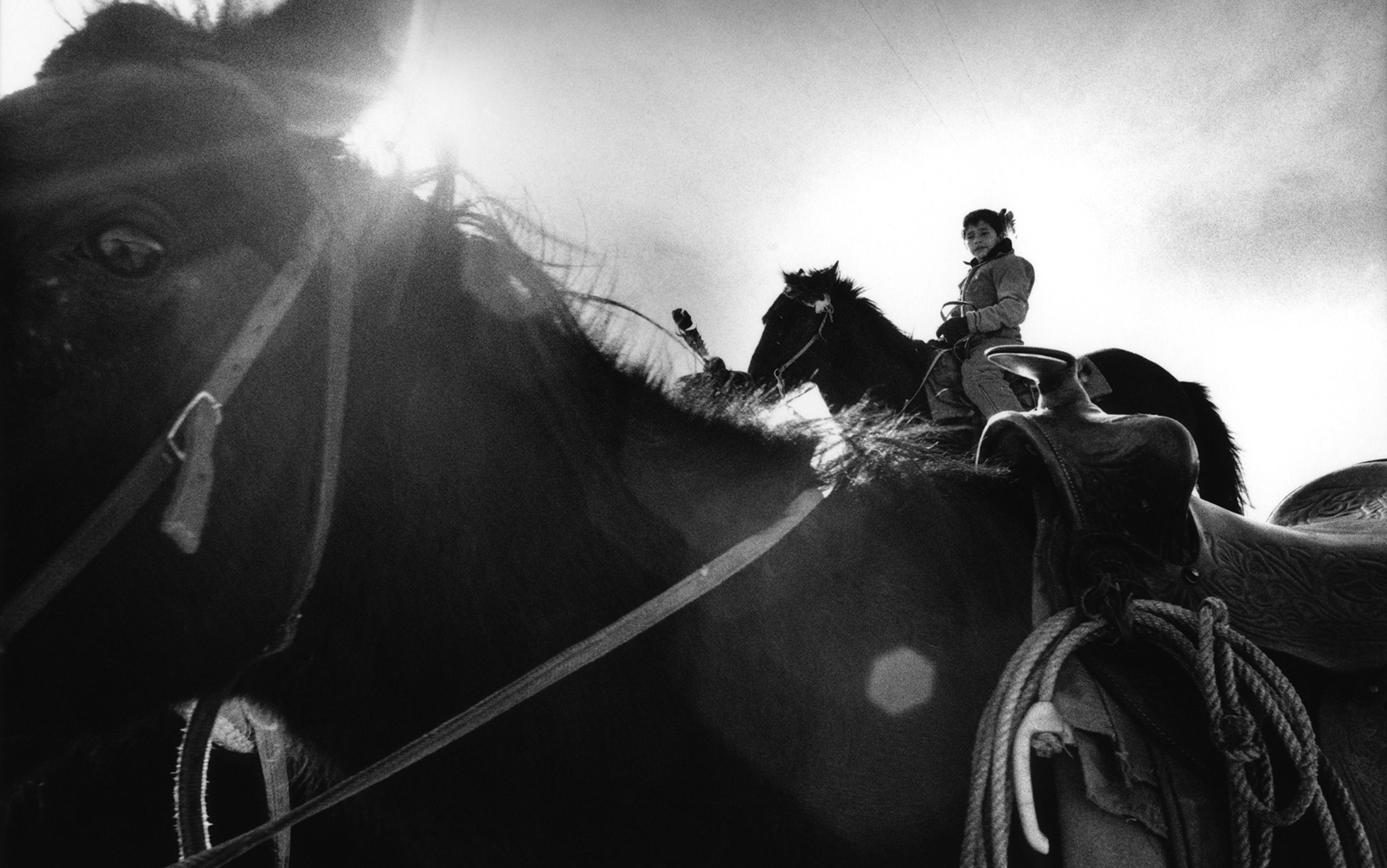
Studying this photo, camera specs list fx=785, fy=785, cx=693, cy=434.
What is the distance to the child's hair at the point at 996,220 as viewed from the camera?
6.66 metres

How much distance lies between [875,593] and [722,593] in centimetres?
25

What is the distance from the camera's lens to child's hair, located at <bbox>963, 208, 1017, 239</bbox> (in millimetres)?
6656

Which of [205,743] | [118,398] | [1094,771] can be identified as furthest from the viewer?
[205,743]

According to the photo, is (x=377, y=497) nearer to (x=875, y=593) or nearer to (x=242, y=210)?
(x=242, y=210)

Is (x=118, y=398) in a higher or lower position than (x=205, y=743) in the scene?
higher

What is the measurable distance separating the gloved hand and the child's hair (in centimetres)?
77

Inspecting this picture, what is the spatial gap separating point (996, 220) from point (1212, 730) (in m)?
6.30

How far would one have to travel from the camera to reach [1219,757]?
3.69ft

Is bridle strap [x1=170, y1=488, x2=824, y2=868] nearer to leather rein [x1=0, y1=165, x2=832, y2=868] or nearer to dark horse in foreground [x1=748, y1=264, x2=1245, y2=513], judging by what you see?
leather rein [x1=0, y1=165, x2=832, y2=868]

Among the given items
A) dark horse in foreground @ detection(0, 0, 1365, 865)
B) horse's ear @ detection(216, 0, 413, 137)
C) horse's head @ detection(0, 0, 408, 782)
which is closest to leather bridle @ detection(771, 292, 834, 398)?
dark horse in foreground @ detection(0, 0, 1365, 865)

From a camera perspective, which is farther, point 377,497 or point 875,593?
point 875,593

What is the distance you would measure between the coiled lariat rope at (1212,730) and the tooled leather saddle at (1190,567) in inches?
2.1

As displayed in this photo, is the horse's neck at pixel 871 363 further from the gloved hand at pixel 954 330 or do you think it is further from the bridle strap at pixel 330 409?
the bridle strap at pixel 330 409

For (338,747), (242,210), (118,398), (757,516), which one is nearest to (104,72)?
(242,210)
